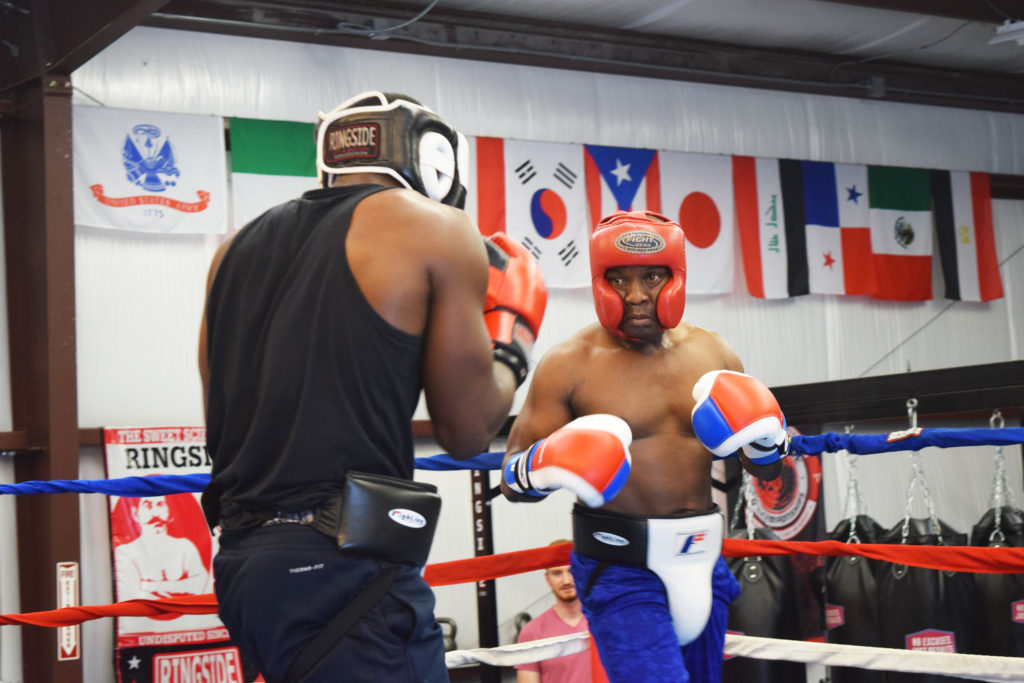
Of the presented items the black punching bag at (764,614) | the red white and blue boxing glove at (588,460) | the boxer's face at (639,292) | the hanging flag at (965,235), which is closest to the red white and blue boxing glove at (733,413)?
the red white and blue boxing glove at (588,460)

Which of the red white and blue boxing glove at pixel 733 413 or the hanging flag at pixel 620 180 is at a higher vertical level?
the hanging flag at pixel 620 180

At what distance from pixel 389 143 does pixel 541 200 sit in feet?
17.9

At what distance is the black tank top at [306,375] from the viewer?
1.46 metres

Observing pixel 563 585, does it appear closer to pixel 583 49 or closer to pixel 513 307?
pixel 513 307

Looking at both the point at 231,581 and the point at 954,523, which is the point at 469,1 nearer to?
the point at 954,523

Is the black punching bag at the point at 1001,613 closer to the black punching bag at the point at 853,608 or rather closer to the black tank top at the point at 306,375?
the black punching bag at the point at 853,608

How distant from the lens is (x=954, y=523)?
827cm

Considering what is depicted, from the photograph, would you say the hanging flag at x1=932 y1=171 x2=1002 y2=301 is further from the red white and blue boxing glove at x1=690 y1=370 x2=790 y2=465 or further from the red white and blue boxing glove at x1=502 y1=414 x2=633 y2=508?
the red white and blue boxing glove at x1=502 y1=414 x2=633 y2=508

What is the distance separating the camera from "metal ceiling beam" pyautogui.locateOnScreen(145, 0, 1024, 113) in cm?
645

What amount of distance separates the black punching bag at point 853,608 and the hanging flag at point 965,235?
5.17m

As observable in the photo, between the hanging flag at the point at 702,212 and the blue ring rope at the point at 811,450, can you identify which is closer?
the blue ring rope at the point at 811,450

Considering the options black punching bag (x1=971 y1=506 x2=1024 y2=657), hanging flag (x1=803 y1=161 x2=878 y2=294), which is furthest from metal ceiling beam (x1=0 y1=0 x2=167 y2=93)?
hanging flag (x1=803 y1=161 x2=878 y2=294)

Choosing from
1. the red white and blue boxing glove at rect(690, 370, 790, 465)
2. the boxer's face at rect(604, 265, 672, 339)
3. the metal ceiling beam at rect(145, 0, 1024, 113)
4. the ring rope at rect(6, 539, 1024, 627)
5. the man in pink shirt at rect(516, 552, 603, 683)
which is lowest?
the man in pink shirt at rect(516, 552, 603, 683)

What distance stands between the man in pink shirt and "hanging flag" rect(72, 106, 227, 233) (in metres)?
2.88
